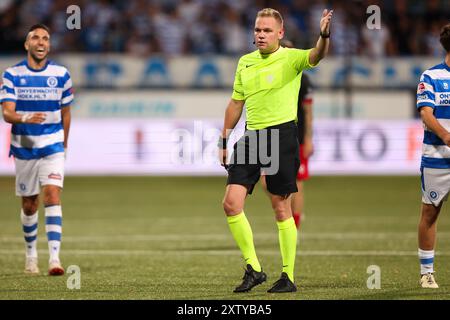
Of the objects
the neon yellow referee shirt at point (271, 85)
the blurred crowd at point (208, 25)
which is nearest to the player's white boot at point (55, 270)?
the neon yellow referee shirt at point (271, 85)

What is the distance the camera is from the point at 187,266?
11148 millimetres

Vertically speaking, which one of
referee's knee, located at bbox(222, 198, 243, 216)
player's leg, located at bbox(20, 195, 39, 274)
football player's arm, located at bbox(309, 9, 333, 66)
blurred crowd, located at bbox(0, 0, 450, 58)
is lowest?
player's leg, located at bbox(20, 195, 39, 274)

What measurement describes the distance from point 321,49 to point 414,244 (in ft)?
17.8

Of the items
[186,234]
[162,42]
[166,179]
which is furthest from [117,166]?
[186,234]

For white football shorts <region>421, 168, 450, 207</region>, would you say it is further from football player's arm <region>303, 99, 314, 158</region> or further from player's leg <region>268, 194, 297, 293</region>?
football player's arm <region>303, 99, 314, 158</region>

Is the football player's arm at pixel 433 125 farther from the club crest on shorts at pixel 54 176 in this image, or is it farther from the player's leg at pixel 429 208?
the club crest on shorts at pixel 54 176

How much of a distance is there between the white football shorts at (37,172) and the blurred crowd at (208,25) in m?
15.9

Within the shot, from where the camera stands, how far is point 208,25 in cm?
2767

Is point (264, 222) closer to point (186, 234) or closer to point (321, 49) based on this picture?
point (186, 234)

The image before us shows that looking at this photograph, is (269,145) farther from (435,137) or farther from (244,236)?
(435,137)

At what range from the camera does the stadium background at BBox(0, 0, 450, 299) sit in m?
15.5

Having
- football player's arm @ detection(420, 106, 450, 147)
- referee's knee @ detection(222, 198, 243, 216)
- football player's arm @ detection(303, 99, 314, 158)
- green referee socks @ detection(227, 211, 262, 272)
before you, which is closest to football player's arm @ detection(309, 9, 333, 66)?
football player's arm @ detection(420, 106, 450, 147)

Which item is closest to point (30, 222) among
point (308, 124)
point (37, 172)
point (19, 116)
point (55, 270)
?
point (37, 172)
